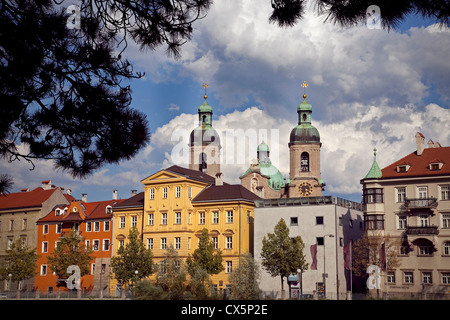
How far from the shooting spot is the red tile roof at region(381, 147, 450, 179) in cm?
5934

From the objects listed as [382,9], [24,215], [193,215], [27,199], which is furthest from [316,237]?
[382,9]

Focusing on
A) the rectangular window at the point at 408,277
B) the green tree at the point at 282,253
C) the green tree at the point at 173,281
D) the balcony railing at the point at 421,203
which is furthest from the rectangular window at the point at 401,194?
the green tree at the point at 173,281

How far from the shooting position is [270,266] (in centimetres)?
5925

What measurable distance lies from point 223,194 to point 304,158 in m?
41.4

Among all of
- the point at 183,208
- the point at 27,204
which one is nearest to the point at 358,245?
the point at 183,208

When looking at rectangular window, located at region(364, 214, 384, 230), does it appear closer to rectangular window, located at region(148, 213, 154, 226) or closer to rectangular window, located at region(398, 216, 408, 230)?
rectangular window, located at region(398, 216, 408, 230)

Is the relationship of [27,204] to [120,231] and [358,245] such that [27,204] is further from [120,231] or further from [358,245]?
[358,245]

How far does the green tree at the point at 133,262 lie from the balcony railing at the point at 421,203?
2733 centimetres

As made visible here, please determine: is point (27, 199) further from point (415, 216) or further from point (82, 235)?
point (415, 216)

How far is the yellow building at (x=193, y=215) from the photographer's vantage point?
67875 millimetres

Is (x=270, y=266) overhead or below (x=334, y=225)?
below

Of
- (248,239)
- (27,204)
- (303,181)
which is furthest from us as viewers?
(303,181)

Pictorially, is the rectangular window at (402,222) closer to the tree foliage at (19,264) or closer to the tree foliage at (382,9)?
the tree foliage at (19,264)
